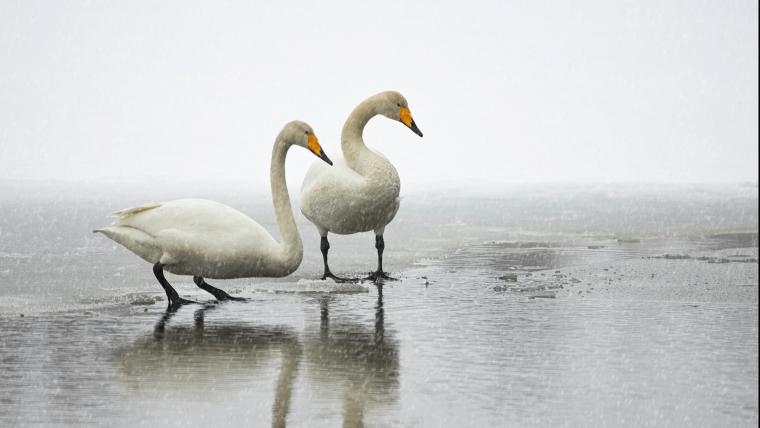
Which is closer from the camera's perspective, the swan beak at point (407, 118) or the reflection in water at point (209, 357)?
the reflection in water at point (209, 357)

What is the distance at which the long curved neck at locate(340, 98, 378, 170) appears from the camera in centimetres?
1055

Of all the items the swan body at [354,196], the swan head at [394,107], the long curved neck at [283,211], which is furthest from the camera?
the swan head at [394,107]

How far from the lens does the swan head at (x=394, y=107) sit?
35.4ft

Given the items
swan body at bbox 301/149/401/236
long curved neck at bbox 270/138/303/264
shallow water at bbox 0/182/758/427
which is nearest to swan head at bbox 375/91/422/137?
swan body at bbox 301/149/401/236

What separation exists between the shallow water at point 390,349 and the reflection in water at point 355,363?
0.02m

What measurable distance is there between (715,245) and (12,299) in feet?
37.1

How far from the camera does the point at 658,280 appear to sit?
419 inches

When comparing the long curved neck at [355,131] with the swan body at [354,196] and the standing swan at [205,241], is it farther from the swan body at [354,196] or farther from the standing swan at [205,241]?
the standing swan at [205,241]

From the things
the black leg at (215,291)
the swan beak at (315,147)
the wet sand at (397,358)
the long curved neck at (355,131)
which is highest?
the long curved neck at (355,131)

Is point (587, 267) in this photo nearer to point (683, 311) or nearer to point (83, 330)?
point (683, 311)

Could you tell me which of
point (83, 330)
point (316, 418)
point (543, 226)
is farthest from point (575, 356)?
point (543, 226)

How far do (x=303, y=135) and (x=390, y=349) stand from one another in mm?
2936

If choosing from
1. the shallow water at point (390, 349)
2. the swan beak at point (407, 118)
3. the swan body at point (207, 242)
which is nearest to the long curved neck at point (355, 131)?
the swan beak at point (407, 118)

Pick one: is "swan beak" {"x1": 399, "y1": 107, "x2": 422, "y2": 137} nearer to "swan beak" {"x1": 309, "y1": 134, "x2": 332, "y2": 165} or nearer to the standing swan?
"swan beak" {"x1": 309, "y1": 134, "x2": 332, "y2": 165}
